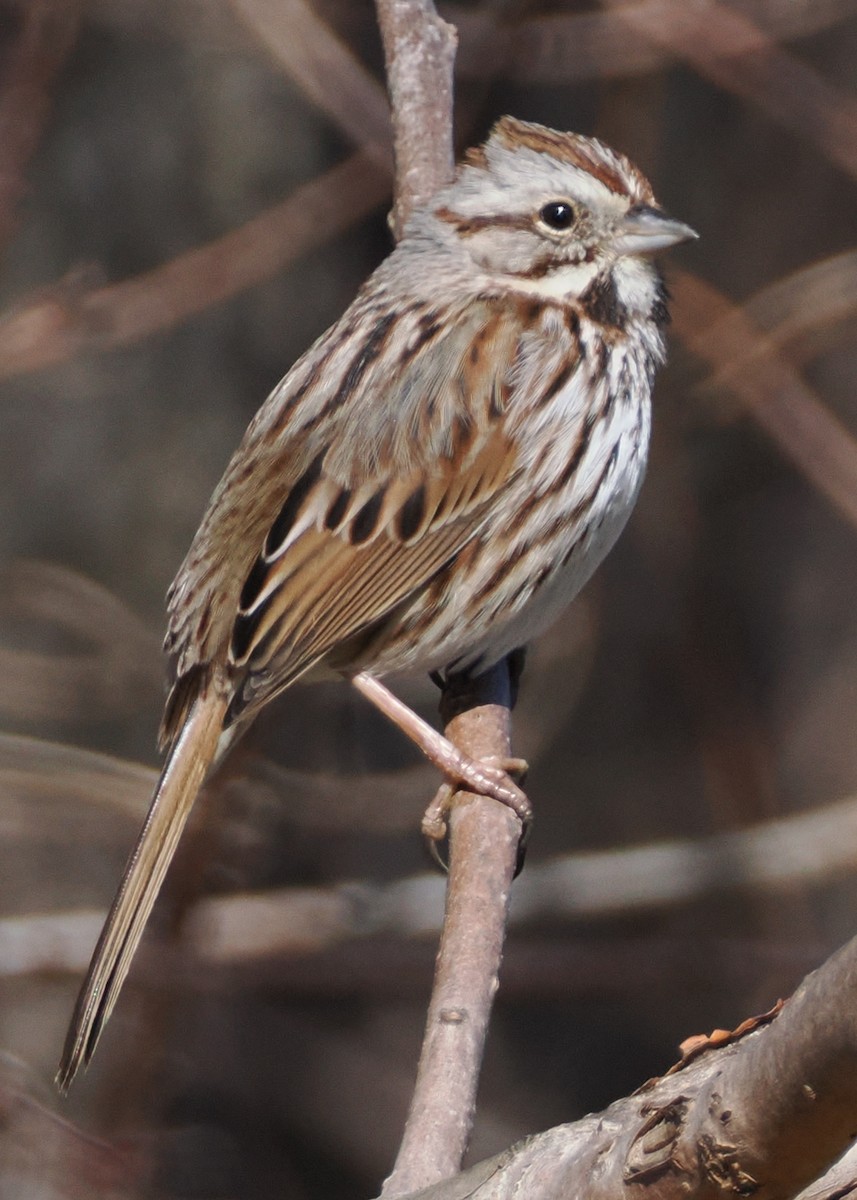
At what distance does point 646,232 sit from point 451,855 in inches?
49.7

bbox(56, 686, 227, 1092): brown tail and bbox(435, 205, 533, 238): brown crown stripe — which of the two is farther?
bbox(435, 205, 533, 238): brown crown stripe

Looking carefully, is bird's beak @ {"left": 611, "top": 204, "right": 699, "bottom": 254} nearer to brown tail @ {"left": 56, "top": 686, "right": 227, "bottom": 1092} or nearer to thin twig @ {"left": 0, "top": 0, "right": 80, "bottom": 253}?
brown tail @ {"left": 56, "top": 686, "right": 227, "bottom": 1092}

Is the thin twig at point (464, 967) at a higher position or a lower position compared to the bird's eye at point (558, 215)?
lower

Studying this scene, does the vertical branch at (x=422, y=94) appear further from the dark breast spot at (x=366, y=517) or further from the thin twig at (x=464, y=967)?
the thin twig at (x=464, y=967)

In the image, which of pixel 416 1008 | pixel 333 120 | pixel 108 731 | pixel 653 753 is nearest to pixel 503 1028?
pixel 416 1008

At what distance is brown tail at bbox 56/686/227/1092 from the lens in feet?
9.32

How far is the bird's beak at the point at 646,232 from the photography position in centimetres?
325

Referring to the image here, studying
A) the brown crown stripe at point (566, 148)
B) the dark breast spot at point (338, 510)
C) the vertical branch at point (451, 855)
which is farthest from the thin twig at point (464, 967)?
the brown crown stripe at point (566, 148)

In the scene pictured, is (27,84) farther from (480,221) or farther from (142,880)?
(142,880)

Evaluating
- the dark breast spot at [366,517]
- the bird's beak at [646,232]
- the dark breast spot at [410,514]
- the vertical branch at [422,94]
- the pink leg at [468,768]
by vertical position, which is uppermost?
the vertical branch at [422,94]

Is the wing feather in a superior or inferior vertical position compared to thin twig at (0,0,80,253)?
inferior

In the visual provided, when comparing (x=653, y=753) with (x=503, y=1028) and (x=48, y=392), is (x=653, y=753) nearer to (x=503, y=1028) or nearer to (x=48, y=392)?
(x=503, y=1028)

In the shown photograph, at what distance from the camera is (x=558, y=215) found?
335cm

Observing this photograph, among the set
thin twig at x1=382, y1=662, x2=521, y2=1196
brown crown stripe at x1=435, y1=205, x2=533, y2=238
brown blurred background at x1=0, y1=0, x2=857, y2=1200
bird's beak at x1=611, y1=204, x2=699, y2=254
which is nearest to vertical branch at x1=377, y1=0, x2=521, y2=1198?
thin twig at x1=382, y1=662, x2=521, y2=1196
